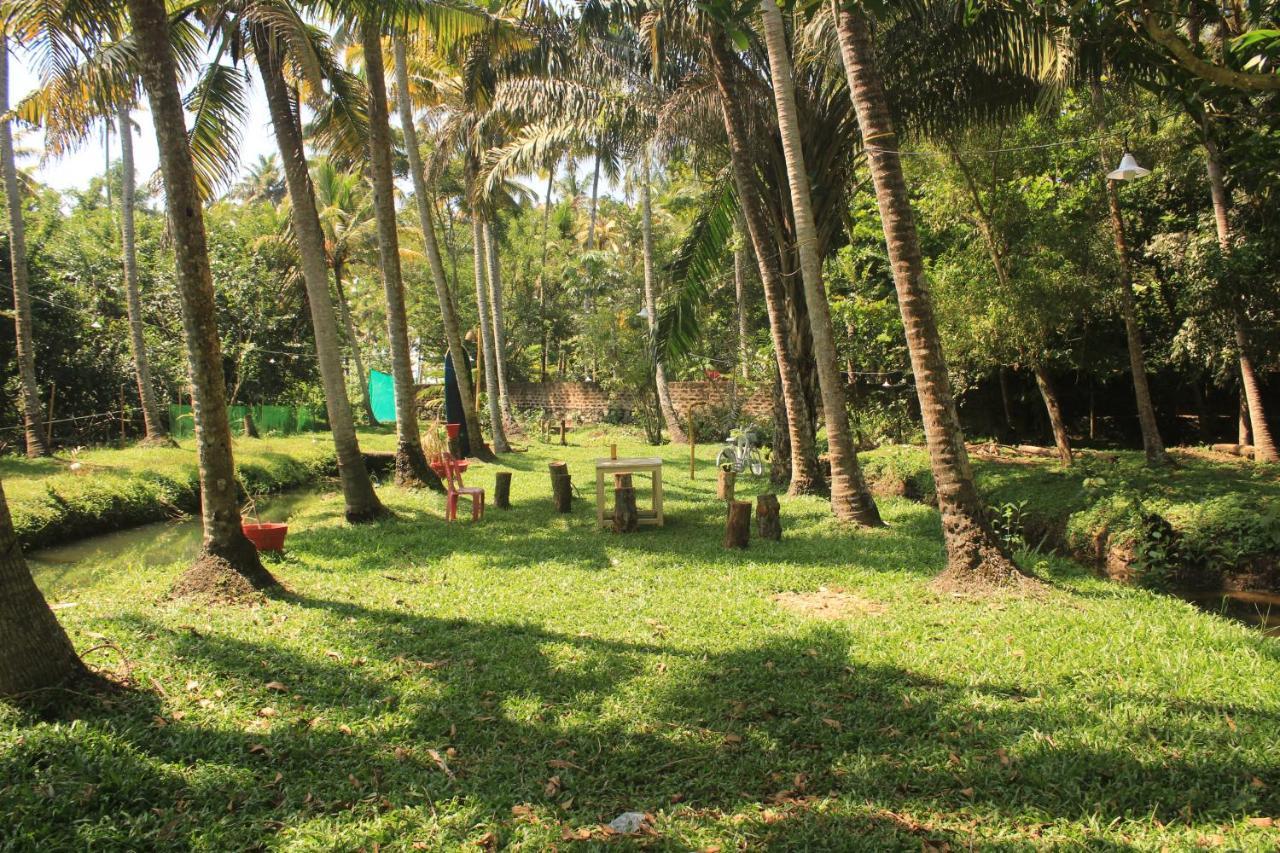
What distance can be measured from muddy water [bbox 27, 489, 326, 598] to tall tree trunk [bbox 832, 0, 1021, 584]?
A: 794 cm

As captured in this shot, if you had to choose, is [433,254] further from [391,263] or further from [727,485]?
[727,485]

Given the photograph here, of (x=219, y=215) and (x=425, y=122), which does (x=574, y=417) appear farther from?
(x=219, y=215)

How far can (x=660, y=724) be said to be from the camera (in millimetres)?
3963

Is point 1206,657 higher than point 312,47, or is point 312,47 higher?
point 312,47

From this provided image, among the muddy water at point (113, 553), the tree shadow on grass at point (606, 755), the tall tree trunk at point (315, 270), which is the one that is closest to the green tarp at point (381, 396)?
the muddy water at point (113, 553)

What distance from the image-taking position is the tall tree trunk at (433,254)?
14969 mm

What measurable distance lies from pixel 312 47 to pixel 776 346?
6.89 metres

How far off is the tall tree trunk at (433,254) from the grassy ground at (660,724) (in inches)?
402

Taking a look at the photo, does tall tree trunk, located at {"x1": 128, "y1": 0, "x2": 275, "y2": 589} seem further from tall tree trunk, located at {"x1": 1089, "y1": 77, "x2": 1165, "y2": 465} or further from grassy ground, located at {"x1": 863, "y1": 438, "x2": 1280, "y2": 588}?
tall tree trunk, located at {"x1": 1089, "y1": 77, "x2": 1165, "y2": 465}

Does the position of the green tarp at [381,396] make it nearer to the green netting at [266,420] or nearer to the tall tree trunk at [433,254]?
A: the green netting at [266,420]

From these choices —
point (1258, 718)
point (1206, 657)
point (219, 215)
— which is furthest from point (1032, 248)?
point (219, 215)

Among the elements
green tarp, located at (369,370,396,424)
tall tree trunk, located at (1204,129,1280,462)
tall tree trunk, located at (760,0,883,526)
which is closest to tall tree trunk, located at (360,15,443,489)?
tall tree trunk, located at (760,0,883,526)

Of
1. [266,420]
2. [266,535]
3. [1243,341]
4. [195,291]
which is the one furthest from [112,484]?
[1243,341]

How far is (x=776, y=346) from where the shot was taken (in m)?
10.8
